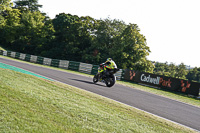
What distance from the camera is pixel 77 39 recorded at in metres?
52.9

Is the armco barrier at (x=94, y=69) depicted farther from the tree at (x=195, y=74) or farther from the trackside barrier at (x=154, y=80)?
the tree at (x=195, y=74)

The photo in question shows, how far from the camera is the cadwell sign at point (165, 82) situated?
738 inches

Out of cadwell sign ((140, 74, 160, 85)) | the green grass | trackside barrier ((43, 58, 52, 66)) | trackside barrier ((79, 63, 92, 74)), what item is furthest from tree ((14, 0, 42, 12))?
the green grass

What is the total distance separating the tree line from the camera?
40.2 metres

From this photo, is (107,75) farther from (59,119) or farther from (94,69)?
(94,69)

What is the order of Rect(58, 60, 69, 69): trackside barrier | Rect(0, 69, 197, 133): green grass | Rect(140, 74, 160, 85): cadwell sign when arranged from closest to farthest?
Rect(0, 69, 197, 133): green grass < Rect(140, 74, 160, 85): cadwell sign < Rect(58, 60, 69, 69): trackside barrier

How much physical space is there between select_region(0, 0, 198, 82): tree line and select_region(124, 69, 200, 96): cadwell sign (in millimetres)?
15478

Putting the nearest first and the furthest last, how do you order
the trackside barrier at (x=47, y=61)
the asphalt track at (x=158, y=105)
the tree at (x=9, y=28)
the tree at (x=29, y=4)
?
1. the asphalt track at (x=158, y=105)
2. the trackside barrier at (x=47, y=61)
3. the tree at (x=9, y=28)
4. the tree at (x=29, y=4)

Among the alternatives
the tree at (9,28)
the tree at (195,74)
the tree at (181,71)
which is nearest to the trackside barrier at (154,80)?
the tree at (9,28)

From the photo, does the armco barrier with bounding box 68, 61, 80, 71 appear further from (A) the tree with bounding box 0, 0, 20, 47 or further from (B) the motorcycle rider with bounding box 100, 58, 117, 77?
(A) the tree with bounding box 0, 0, 20, 47

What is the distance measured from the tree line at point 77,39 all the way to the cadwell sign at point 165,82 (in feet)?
50.8

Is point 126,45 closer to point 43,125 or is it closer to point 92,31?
point 92,31

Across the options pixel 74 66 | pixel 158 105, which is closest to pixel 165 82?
pixel 158 105

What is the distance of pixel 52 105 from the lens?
5.36m
